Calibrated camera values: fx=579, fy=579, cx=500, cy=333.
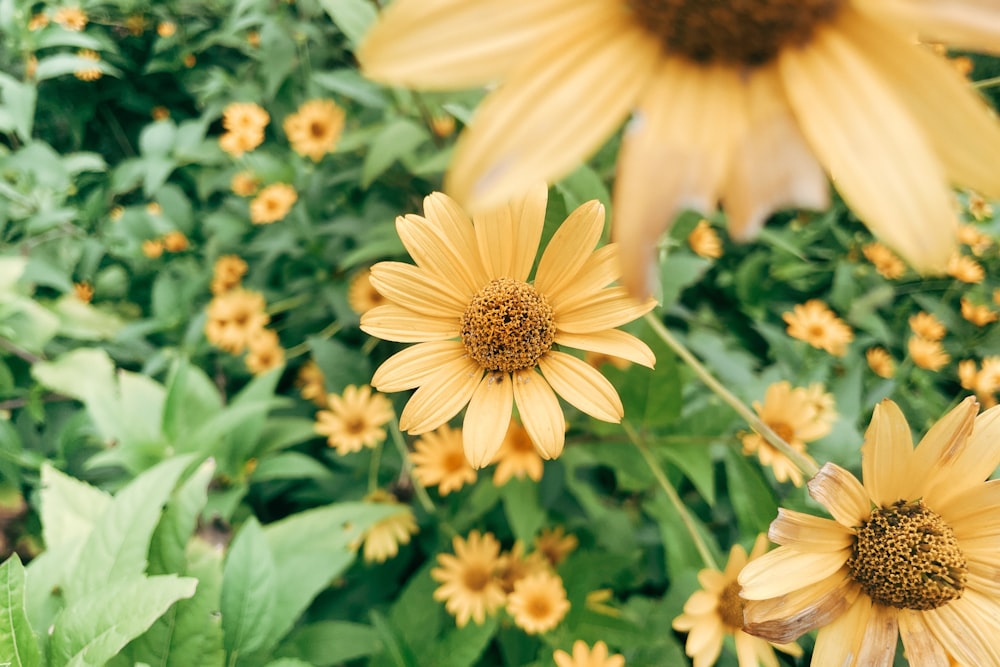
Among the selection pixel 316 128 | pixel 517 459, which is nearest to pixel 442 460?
pixel 517 459

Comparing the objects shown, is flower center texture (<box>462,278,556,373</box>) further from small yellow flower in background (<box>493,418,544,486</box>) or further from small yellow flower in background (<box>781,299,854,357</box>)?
small yellow flower in background (<box>781,299,854,357</box>)

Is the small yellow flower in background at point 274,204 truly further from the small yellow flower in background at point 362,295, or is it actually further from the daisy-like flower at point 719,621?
the daisy-like flower at point 719,621

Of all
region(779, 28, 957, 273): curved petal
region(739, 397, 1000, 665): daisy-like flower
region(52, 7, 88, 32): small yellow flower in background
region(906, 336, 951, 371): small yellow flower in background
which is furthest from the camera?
region(52, 7, 88, 32): small yellow flower in background

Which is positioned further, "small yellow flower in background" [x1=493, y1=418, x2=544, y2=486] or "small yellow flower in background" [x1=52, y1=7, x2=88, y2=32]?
"small yellow flower in background" [x1=52, y1=7, x2=88, y2=32]

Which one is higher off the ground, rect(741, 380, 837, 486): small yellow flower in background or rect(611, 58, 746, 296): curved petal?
rect(611, 58, 746, 296): curved petal

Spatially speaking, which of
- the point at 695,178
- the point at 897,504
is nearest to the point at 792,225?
the point at 897,504

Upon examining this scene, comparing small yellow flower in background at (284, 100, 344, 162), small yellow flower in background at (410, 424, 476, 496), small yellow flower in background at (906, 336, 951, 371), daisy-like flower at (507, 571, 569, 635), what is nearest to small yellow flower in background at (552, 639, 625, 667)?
daisy-like flower at (507, 571, 569, 635)
